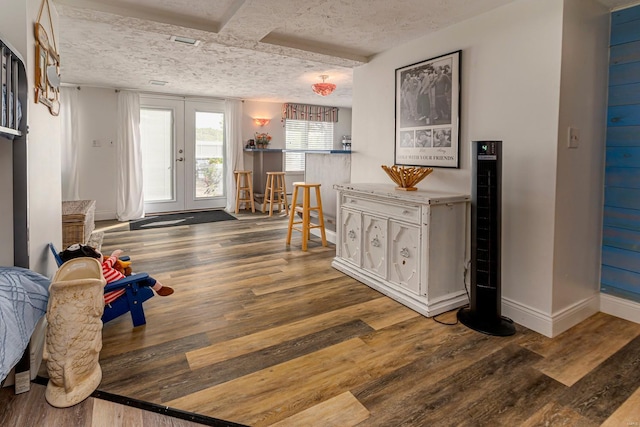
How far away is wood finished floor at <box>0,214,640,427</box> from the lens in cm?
152

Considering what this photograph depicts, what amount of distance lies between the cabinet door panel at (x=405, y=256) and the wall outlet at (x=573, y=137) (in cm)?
105

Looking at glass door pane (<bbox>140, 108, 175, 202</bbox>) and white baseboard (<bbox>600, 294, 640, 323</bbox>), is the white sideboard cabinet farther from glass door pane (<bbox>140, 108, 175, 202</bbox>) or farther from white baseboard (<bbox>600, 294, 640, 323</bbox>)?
glass door pane (<bbox>140, 108, 175, 202</bbox>)

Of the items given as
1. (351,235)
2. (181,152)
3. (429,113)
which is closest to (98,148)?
(181,152)

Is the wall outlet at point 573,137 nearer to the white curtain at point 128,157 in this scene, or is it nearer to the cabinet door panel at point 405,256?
the cabinet door panel at point 405,256

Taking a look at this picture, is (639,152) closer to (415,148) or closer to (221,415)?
(415,148)

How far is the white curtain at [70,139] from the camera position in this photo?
554 centimetres

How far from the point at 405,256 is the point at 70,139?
18.3 feet

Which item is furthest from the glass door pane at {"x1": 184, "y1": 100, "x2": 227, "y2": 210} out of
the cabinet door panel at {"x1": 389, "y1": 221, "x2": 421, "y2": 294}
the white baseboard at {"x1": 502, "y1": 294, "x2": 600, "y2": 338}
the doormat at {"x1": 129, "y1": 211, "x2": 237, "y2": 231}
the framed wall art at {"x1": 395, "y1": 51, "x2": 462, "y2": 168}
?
the white baseboard at {"x1": 502, "y1": 294, "x2": 600, "y2": 338}

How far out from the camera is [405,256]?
264 centimetres

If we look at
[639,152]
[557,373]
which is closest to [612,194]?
[639,152]

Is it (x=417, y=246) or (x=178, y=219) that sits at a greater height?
(x=417, y=246)

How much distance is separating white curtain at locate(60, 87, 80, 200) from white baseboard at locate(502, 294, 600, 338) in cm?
618

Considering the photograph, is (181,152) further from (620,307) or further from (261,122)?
(620,307)

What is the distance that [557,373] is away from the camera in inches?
70.4
